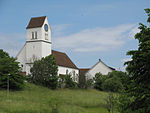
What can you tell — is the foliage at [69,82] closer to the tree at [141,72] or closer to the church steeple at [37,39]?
the church steeple at [37,39]

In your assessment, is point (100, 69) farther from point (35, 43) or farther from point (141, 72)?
point (141, 72)

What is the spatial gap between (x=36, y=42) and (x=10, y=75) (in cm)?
2390

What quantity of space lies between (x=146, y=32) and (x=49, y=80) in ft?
151

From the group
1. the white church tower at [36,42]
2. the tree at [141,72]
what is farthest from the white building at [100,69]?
the tree at [141,72]

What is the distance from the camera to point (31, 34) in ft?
234

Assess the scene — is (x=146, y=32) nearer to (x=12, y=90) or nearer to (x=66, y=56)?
(x=12, y=90)

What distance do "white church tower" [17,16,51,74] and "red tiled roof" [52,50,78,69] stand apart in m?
6.10

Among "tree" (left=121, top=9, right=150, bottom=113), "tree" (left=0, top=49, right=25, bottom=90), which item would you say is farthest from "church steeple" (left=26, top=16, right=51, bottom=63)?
"tree" (left=121, top=9, right=150, bottom=113)

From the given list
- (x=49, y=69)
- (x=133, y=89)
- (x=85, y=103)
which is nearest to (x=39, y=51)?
(x=49, y=69)

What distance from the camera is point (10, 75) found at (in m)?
47.8

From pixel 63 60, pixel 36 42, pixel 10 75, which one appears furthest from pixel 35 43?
pixel 10 75

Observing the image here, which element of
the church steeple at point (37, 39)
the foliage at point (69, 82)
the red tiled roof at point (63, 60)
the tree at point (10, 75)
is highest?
the church steeple at point (37, 39)

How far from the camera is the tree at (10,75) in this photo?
154ft

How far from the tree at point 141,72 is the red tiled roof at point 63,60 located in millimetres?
59784
